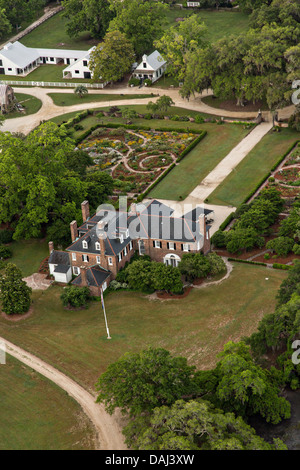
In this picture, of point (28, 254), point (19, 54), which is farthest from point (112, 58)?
point (28, 254)

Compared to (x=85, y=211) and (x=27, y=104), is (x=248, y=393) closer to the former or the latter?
(x=85, y=211)

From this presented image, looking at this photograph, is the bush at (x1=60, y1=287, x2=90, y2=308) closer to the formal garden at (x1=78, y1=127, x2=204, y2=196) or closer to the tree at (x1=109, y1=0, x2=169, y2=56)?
the formal garden at (x1=78, y1=127, x2=204, y2=196)

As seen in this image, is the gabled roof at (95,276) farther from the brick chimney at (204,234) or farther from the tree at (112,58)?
the tree at (112,58)

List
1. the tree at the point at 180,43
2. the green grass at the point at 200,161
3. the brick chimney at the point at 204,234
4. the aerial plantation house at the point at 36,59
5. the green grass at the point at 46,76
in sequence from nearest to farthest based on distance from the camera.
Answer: the brick chimney at the point at 204,234, the green grass at the point at 200,161, the tree at the point at 180,43, the aerial plantation house at the point at 36,59, the green grass at the point at 46,76

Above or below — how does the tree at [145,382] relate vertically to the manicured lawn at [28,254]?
above

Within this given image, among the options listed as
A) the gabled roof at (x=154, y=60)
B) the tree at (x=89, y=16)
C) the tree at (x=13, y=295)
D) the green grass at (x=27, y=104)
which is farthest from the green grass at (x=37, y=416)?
the tree at (x=89, y=16)
